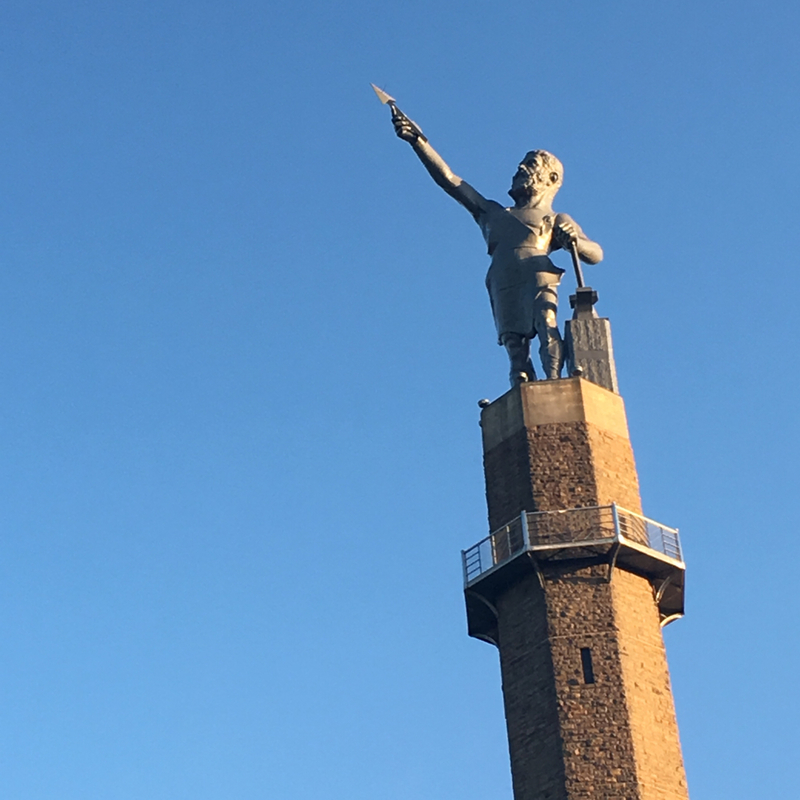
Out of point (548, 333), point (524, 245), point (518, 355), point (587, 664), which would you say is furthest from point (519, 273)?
point (587, 664)

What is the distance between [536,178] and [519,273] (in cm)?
384

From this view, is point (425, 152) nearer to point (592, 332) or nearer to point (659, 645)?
point (592, 332)

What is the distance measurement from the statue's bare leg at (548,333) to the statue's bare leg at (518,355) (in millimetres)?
622

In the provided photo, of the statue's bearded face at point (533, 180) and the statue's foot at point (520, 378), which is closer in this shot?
the statue's foot at point (520, 378)

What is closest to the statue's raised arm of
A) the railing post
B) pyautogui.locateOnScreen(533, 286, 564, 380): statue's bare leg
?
pyautogui.locateOnScreen(533, 286, 564, 380): statue's bare leg

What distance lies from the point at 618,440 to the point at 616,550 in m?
5.02

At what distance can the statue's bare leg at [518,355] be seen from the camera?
53344mm

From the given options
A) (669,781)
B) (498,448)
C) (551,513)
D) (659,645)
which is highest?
(498,448)

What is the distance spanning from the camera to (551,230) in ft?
182

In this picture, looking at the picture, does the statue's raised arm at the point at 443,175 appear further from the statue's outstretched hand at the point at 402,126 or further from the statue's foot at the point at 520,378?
the statue's foot at the point at 520,378

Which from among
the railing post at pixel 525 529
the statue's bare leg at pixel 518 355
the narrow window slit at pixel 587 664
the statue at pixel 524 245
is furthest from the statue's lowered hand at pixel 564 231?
the narrow window slit at pixel 587 664

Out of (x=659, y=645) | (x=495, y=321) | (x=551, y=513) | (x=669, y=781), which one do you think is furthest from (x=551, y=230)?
(x=669, y=781)

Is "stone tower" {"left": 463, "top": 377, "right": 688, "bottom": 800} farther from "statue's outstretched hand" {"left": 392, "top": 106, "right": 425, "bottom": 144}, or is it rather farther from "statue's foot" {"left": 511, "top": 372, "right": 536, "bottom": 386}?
"statue's outstretched hand" {"left": 392, "top": 106, "right": 425, "bottom": 144}

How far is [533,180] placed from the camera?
5616cm
